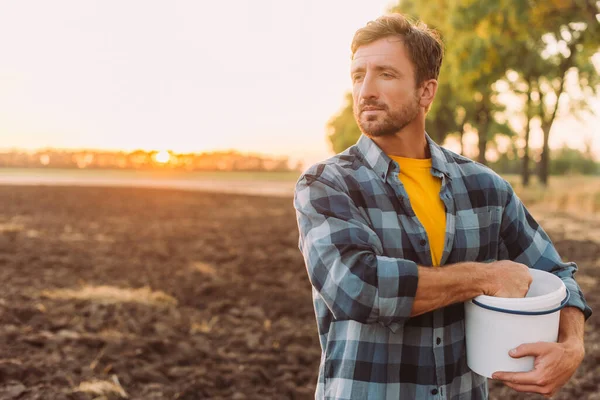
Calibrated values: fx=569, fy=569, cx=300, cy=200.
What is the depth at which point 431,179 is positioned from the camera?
86.4 inches

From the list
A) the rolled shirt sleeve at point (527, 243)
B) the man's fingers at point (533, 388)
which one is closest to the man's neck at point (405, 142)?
the rolled shirt sleeve at point (527, 243)

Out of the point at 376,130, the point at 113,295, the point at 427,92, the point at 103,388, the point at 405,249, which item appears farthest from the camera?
the point at 113,295

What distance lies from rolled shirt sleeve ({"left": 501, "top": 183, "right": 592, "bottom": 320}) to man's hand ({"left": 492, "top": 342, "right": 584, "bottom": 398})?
1.34ft

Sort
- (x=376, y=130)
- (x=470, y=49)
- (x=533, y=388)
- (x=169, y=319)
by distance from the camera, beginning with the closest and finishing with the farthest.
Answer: (x=533, y=388) → (x=376, y=130) → (x=169, y=319) → (x=470, y=49)

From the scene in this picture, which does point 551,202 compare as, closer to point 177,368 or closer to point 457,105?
point 457,105

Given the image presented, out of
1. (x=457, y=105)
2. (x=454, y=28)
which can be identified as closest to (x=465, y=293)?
(x=454, y=28)

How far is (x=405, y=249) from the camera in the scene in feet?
6.52

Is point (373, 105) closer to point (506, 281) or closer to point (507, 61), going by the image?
point (506, 281)

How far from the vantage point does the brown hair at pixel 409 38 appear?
2059 millimetres

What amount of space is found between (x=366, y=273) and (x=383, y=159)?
49cm

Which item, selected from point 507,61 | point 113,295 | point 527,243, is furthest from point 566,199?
point 527,243

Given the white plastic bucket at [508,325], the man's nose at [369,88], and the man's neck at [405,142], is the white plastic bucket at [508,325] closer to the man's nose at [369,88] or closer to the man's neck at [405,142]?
the man's neck at [405,142]

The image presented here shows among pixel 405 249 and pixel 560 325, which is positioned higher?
pixel 405 249

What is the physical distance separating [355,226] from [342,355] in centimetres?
46
